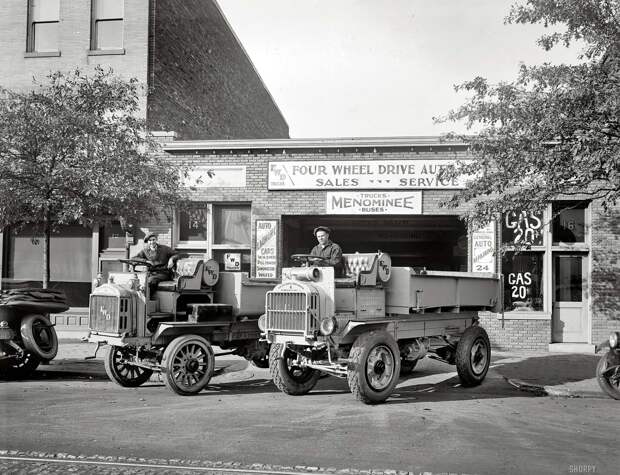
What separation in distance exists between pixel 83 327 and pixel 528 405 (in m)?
11.6

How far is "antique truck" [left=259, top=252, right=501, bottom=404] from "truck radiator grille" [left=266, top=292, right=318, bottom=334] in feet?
0.04

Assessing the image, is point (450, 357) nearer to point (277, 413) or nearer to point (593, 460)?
point (277, 413)

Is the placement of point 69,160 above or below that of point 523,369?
above

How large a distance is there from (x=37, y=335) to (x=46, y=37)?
1020 centimetres

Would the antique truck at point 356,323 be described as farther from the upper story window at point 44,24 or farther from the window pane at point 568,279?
the upper story window at point 44,24

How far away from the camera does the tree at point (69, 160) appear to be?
11.8 m

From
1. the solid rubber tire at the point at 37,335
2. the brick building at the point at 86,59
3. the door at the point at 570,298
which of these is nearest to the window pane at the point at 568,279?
the door at the point at 570,298

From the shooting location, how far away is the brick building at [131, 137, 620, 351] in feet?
47.9

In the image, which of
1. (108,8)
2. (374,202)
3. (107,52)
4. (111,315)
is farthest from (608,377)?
(108,8)

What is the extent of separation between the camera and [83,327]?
16406 millimetres

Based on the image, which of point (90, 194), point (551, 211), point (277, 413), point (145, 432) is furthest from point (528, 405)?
point (90, 194)

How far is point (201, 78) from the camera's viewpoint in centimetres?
2131

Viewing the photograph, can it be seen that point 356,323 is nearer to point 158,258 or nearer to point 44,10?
point 158,258

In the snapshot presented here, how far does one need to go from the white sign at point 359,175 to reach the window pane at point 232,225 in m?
1.12
